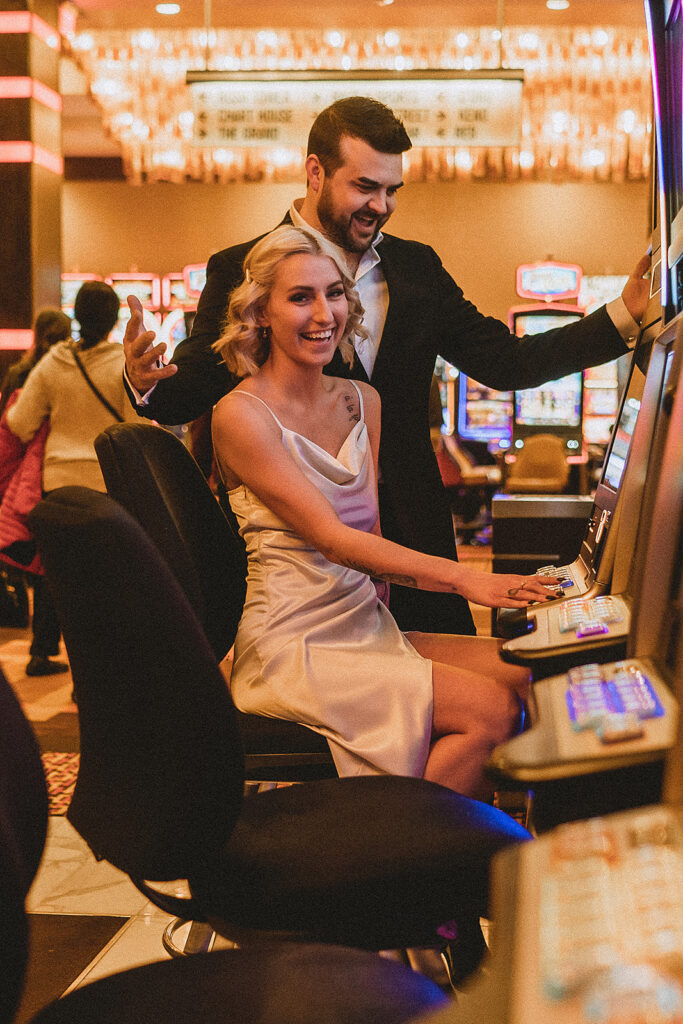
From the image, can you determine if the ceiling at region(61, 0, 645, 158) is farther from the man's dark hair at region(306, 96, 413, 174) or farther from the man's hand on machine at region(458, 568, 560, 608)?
the man's hand on machine at region(458, 568, 560, 608)

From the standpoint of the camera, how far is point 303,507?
1.76 m

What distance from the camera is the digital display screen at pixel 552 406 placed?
8086 mm

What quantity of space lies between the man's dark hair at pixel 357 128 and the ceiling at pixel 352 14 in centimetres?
504

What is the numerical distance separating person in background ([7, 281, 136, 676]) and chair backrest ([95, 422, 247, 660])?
6.02 feet

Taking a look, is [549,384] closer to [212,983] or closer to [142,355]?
[142,355]

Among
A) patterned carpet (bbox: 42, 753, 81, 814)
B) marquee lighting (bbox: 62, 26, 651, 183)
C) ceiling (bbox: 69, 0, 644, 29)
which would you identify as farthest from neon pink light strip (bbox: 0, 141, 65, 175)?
patterned carpet (bbox: 42, 753, 81, 814)

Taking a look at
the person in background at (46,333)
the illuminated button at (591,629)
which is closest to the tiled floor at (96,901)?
the illuminated button at (591,629)

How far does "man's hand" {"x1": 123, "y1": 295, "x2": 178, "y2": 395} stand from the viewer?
1889mm

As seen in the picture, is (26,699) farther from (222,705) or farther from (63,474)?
(222,705)

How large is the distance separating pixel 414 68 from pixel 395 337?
4480 mm

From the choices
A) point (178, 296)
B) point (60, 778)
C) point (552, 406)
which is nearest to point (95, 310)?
point (60, 778)

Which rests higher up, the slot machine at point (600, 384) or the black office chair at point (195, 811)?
the slot machine at point (600, 384)

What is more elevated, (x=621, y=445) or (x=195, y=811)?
(x=621, y=445)

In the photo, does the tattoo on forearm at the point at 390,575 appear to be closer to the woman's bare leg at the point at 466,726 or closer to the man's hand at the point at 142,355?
the woman's bare leg at the point at 466,726
